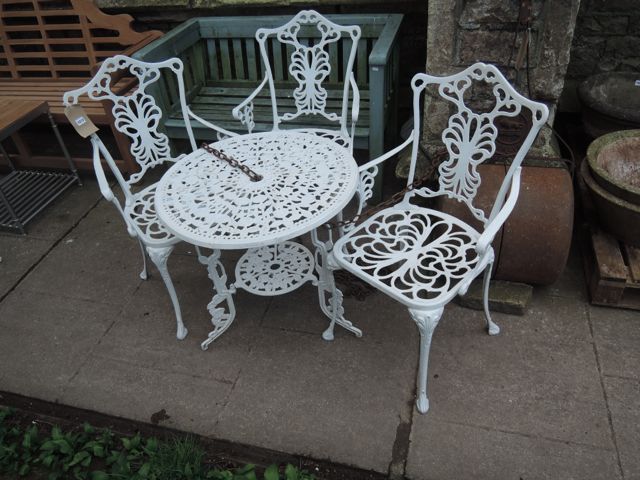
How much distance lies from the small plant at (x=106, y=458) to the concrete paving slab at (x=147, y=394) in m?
0.11

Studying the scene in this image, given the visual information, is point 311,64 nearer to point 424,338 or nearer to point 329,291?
point 329,291

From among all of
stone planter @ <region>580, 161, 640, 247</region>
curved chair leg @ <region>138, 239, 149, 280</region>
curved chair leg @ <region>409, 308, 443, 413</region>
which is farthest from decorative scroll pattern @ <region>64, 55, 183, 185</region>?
stone planter @ <region>580, 161, 640, 247</region>

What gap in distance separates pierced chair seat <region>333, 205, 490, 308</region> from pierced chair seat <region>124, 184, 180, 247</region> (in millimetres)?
868

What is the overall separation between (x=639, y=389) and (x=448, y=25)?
200 centimetres

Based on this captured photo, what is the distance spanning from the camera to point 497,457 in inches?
86.7

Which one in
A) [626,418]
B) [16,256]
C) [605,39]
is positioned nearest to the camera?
[626,418]

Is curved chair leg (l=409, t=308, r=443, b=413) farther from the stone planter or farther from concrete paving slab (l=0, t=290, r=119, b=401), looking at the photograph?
concrete paving slab (l=0, t=290, r=119, b=401)

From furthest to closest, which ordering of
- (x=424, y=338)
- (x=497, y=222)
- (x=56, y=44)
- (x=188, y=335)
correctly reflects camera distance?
(x=56, y=44), (x=188, y=335), (x=424, y=338), (x=497, y=222)

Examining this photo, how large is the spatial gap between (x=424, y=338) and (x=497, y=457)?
598 mm

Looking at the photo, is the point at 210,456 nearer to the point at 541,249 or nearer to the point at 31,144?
the point at 541,249

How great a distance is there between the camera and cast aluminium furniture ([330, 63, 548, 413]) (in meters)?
2.12

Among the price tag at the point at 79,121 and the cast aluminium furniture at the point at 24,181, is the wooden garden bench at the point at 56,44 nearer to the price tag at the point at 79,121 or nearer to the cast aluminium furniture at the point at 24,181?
the cast aluminium furniture at the point at 24,181

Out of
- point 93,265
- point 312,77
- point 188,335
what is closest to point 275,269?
point 188,335

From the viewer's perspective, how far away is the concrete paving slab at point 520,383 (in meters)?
2.31
